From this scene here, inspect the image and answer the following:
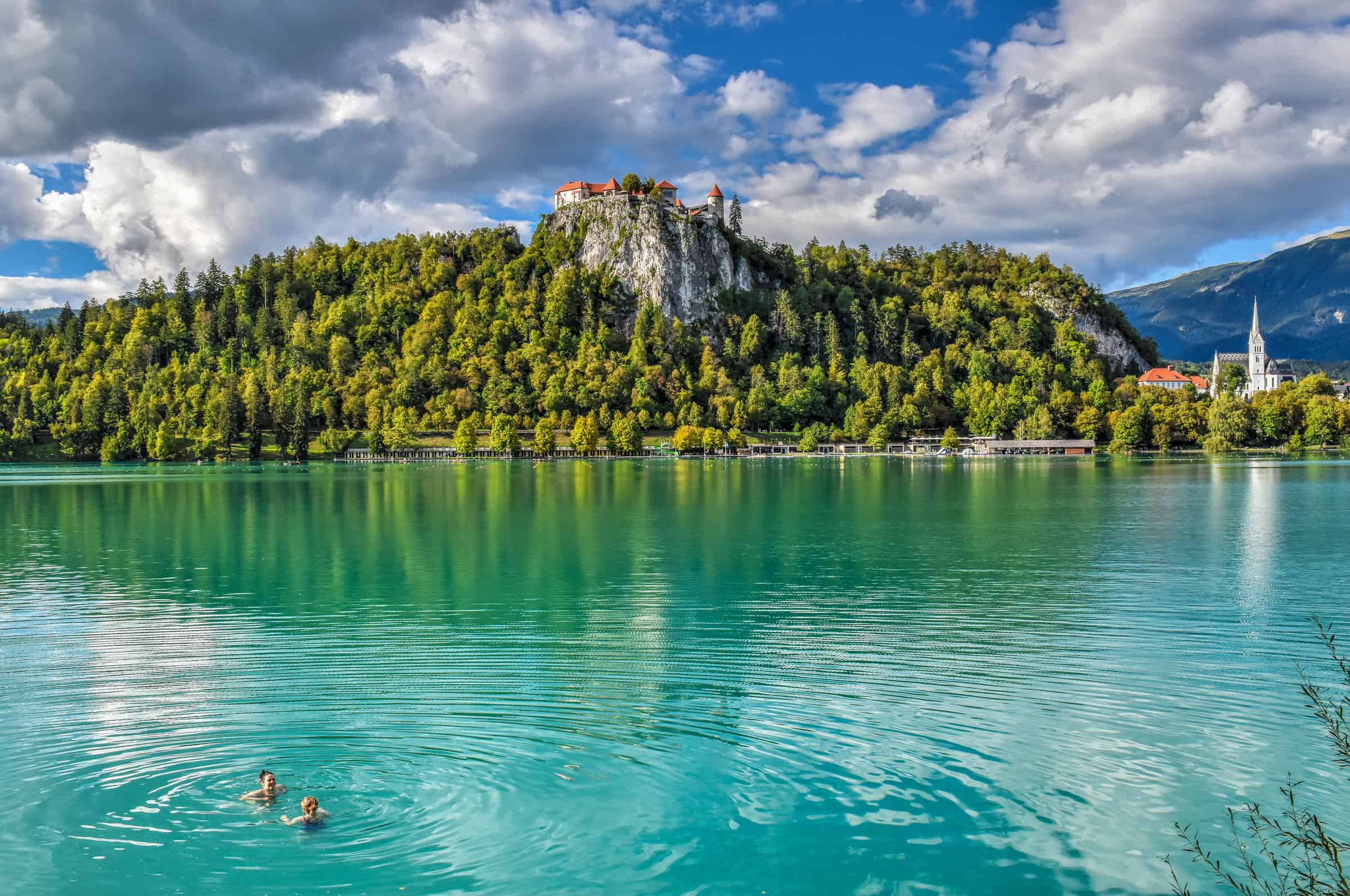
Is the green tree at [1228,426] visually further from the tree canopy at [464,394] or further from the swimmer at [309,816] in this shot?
the swimmer at [309,816]

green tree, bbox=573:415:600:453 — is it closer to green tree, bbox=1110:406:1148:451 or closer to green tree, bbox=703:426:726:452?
green tree, bbox=703:426:726:452

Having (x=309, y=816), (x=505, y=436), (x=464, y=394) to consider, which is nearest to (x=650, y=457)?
(x=505, y=436)

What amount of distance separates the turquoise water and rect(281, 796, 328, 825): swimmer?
0.79ft

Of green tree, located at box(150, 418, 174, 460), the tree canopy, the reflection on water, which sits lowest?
the reflection on water

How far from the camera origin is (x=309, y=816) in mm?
11070

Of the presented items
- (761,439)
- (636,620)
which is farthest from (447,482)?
(761,439)

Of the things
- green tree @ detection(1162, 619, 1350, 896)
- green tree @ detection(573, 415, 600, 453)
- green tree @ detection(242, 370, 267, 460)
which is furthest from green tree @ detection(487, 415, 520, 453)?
green tree @ detection(1162, 619, 1350, 896)

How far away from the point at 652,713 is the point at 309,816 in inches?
228

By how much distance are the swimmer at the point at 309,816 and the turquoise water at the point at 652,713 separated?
24 cm

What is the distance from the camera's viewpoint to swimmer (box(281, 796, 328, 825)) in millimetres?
11078

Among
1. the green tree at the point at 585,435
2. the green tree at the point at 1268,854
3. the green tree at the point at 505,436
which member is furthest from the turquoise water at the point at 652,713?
the green tree at the point at 585,435

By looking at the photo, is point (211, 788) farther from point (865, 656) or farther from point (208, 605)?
point (208, 605)

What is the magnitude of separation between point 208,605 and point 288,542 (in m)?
15.5

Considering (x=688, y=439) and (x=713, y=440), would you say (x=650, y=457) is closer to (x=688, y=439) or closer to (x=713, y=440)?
(x=688, y=439)
